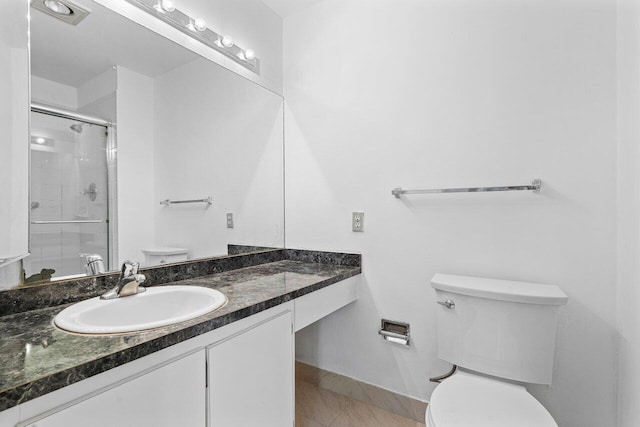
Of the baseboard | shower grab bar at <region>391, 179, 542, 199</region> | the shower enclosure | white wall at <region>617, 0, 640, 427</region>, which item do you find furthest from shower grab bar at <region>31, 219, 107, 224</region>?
white wall at <region>617, 0, 640, 427</region>

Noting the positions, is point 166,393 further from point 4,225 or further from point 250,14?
point 250,14

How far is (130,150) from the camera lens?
1345 mm

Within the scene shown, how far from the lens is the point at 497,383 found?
122cm

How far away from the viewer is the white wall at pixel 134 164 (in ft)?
4.32

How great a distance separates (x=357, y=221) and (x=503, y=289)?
80 centimetres

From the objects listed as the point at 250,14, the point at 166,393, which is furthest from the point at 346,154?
the point at 166,393

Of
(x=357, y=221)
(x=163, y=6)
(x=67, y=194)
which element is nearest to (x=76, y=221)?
(x=67, y=194)

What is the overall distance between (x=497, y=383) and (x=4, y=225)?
5.09ft

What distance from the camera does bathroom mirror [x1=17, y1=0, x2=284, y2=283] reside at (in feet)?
3.64

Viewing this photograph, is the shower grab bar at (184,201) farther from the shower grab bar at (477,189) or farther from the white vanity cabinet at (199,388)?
the shower grab bar at (477,189)

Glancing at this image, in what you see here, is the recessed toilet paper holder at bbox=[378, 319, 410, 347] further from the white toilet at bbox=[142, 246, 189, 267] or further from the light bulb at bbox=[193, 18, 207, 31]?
the light bulb at bbox=[193, 18, 207, 31]

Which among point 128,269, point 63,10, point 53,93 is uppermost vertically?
point 63,10

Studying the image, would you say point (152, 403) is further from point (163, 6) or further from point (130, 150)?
point (163, 6)

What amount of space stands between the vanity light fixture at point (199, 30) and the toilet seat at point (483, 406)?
1.87m
